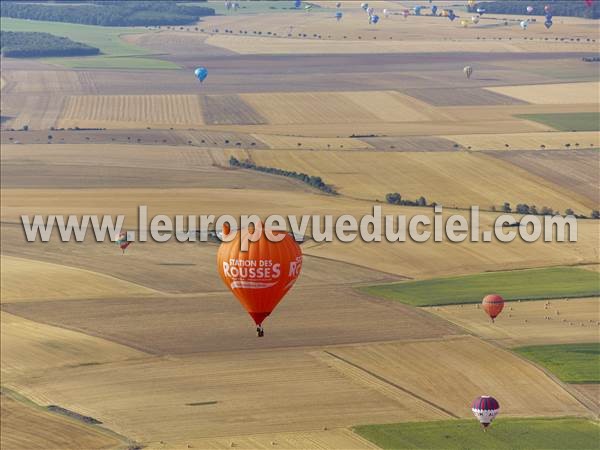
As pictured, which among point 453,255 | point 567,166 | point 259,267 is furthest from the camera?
point 567,166

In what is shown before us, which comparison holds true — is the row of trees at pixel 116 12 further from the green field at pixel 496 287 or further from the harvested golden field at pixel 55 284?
the green field at pixel 496 287

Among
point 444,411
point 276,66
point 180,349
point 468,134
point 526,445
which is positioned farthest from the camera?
point 276,66

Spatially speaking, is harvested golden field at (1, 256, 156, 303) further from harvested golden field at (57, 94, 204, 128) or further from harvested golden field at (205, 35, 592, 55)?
harvested golden field at (205, 35, 592, 55)

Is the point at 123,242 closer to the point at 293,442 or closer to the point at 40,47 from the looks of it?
the point at 293,442

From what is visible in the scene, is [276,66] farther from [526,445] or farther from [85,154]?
[526,445]

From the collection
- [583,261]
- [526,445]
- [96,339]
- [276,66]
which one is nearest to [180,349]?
[96,339]

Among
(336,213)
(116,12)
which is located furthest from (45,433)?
(116,12)
